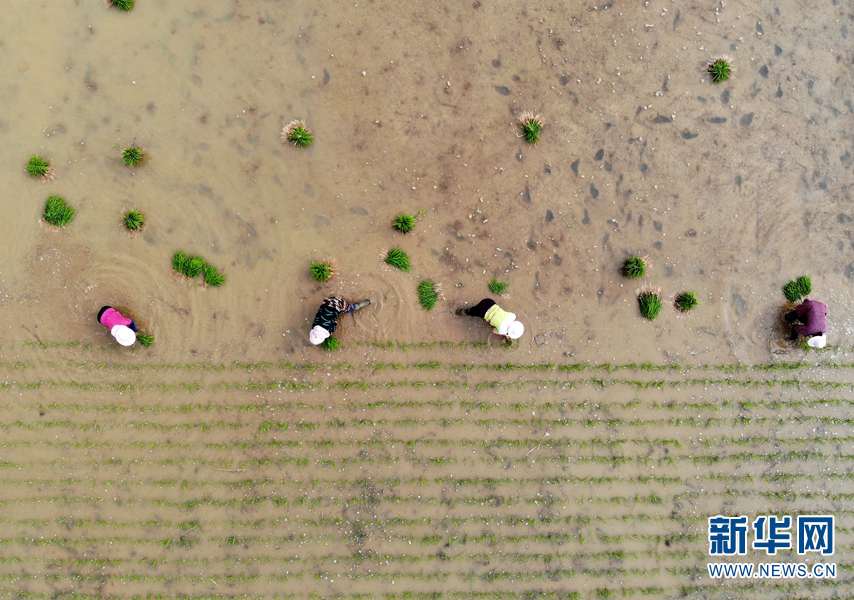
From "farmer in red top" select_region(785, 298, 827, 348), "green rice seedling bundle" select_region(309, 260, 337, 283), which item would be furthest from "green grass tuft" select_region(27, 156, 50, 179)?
"farmer in red top" select_region(785, 298, 827, 348)

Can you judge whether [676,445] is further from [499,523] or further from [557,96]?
[557,96]

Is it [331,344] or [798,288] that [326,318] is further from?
[798,288]

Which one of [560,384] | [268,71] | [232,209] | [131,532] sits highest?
[268,71]

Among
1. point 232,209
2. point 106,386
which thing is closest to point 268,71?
point 232,209

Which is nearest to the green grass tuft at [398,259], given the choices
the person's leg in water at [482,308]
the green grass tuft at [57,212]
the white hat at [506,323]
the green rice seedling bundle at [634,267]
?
the person's leg in water at [482,308]

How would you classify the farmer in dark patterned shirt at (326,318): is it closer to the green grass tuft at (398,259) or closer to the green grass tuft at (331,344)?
the green grass tuft at (331,344)

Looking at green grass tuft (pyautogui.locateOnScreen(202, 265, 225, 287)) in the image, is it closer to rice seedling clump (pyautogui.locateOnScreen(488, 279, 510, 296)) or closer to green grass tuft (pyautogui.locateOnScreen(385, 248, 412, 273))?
green grass tuft (pyautogui.locateOnScreen(385, 248, 412, 273))

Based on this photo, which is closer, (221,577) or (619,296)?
(221,577)

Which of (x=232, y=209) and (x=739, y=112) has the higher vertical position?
(x=739, y=112)
